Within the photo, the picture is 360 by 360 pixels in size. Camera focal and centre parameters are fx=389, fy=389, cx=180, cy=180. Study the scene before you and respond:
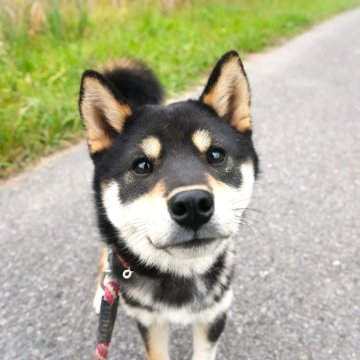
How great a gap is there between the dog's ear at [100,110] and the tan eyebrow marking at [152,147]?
22 centimetres

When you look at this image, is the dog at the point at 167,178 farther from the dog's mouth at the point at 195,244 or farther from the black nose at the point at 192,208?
the black nose at the point at 192,208

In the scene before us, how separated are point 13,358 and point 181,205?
1.28 metres

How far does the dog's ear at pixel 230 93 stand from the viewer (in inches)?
66.1

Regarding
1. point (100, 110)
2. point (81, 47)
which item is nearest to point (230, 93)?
point (100, 110)

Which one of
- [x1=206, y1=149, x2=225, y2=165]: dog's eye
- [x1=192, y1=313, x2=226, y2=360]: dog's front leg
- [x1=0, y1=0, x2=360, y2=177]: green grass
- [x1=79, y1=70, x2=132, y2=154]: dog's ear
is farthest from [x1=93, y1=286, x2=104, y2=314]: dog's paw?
[x1=0, y1=0, x2=360, y2=177]: green grass

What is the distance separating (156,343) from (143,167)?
2.61ft

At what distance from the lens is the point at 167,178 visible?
1433 mm

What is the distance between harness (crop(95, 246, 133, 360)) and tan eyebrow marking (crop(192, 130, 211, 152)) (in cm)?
61

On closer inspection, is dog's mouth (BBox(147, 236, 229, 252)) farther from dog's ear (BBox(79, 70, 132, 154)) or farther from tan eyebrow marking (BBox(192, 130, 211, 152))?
dog's ear (BBox(79, 70, 132, 154))

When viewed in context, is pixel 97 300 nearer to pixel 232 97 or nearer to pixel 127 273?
pixel 127 273

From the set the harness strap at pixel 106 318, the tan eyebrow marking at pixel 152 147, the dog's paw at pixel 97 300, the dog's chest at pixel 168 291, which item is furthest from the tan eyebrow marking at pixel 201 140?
the dog's paw at pixel 97 300

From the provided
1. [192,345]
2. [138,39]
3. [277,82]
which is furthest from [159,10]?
[192,345]

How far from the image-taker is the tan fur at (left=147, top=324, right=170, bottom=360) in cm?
173

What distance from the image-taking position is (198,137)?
63.3 inches
